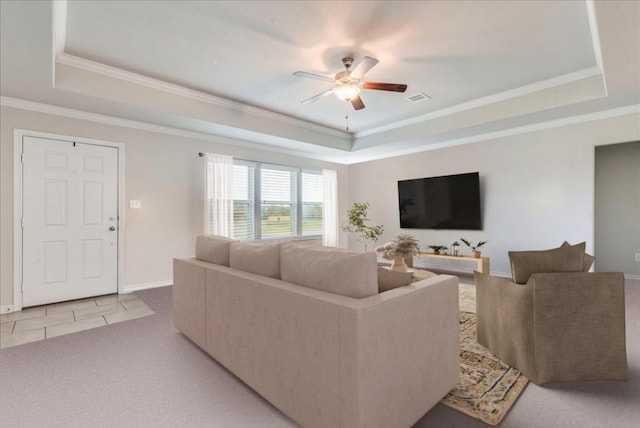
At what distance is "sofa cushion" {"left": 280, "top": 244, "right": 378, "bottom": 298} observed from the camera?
1.39 meters

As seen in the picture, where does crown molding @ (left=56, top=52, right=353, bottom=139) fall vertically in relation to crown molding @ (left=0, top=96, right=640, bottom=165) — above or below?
above

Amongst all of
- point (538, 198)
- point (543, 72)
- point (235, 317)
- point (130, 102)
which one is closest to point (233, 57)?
point (130, 102)

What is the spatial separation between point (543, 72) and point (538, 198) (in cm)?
194

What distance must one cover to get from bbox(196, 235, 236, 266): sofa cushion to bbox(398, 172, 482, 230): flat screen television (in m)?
4.31

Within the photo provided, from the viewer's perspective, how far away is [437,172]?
5.71m

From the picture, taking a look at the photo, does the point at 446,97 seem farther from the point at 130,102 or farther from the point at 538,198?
the point at 130,102

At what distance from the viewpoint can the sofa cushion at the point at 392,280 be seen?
5.20ft

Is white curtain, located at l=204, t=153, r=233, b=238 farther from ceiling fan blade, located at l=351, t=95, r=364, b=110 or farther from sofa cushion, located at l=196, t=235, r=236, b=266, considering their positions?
ceiling fan blade, located at l=351, t=95, r=364, b=110

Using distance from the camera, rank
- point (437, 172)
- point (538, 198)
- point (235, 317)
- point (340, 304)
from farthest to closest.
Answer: point (437, 172) < point (538, 198) < point (235, 317) < point (340, 304)

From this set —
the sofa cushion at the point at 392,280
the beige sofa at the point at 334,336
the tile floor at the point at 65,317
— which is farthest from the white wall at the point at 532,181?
the tile floor at the point at 65,317

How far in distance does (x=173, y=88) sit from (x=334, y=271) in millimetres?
3601

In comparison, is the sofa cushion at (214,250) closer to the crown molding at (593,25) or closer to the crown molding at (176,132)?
the crown molding at (176,132)

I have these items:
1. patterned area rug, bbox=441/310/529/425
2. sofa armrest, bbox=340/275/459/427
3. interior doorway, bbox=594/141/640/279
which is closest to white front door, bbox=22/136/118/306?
sofa armrest, bbox=340/275/459/427

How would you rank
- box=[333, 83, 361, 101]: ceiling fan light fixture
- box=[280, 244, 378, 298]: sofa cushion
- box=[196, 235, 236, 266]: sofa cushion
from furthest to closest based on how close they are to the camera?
box=[333, 83, 361, 101]: ceiling fan light fixture, box=[196, 235, 236, 266]: sofa cushion, box=[280, 244, 378, 298]: sofa cushion
